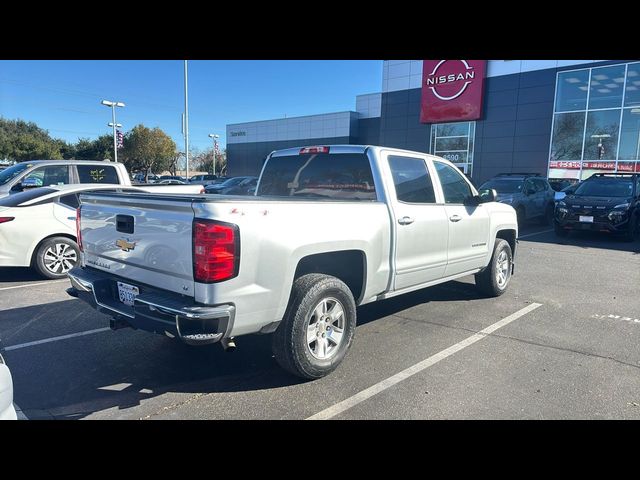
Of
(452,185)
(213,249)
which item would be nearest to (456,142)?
(452,185)

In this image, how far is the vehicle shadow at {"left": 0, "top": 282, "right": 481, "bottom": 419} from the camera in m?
3.56

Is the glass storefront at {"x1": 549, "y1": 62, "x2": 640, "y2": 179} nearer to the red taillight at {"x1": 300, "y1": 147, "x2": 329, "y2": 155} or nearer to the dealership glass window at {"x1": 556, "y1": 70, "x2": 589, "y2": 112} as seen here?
the dealership glass window at {"x1": 556, "y1": 70, "x2": 589, "y2": 112}

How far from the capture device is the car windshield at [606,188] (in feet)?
40.7

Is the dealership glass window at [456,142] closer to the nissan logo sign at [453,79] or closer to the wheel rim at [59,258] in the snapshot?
the nissan logo sign at [453,79]

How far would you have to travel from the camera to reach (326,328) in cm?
394

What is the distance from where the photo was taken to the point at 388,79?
33531 mm

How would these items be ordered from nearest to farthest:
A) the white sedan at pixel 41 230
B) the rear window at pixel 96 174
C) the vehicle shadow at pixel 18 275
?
1. the white sedan at pixel 41 230
2. the vehicle shadow at pixel 18 275
3. the rear window at pixel 96 174

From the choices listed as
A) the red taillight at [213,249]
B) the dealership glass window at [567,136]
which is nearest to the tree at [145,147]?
the dealership glass window at [567,136]

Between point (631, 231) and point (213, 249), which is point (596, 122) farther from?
point (213, 249)

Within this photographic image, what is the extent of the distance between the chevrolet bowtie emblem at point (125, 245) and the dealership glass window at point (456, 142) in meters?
28.2

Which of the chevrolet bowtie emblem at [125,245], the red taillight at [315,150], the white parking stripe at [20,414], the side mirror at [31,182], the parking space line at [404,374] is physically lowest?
the white parking stripe at [20,414]

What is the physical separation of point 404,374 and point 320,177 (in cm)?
221

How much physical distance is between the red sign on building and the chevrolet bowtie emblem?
2753 cm
